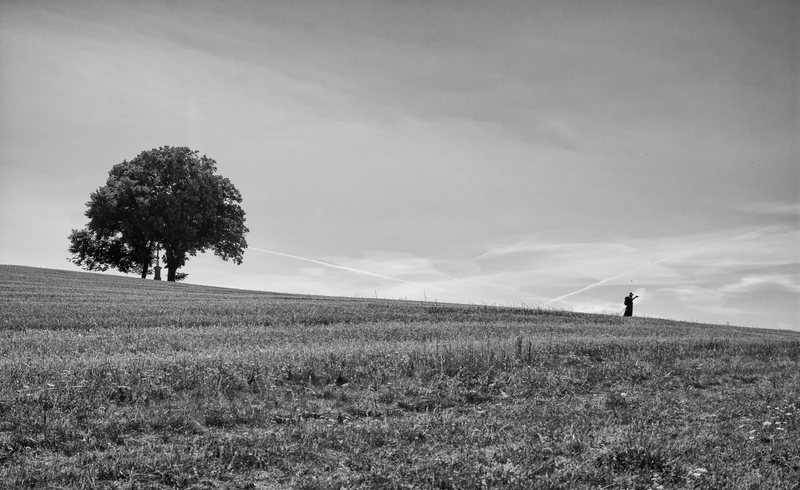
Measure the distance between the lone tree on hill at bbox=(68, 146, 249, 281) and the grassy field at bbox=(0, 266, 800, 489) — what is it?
4524 cm

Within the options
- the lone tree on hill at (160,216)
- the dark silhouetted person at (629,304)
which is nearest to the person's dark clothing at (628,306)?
the dark silhouetted person at (629,304)

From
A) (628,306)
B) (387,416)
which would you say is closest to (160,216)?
(628,306)

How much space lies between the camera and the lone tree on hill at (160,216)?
60.0 meters

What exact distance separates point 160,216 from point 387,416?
55.3m

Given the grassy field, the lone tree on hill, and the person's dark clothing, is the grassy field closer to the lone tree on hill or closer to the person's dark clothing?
the person's dark clothing

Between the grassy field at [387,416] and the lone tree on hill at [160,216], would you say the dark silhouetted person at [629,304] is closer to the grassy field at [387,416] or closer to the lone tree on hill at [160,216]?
the grassy field at [387,416]

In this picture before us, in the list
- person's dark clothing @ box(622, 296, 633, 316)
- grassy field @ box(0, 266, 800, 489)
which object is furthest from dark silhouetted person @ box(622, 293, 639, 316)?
grassy field @ box(0, 266, 800, 489)

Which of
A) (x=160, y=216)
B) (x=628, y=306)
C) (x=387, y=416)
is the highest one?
(x=160, y=216)

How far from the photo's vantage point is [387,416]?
372 inches

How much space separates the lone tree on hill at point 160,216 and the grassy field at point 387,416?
45240mm

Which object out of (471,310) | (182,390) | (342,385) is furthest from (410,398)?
(471,310)

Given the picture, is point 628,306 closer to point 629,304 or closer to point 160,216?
point 629,304

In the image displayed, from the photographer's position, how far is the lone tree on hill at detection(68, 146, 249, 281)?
60.0 m

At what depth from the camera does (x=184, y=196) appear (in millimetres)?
61219
